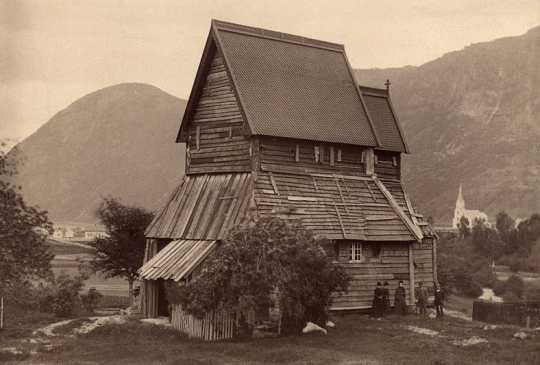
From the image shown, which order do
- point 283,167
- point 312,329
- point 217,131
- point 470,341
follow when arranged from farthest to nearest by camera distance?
1. point 217,131
2. point 283,167
3. point 312,329
4. point 470,341

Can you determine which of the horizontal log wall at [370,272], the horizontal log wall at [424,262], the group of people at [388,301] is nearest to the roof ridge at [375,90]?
the horizontal log wall at [424,262]

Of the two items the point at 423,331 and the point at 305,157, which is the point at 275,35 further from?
the point at 423,331

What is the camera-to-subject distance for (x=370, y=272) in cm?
3691

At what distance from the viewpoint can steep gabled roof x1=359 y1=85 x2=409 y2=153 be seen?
43031 millimetres

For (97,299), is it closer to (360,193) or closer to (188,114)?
(188,114)

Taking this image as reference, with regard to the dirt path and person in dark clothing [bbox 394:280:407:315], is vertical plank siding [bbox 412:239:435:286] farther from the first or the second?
the dirt path

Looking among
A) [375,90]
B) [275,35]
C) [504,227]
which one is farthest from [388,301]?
[504,227]

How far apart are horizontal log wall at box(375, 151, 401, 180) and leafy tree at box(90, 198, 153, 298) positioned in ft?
47.5

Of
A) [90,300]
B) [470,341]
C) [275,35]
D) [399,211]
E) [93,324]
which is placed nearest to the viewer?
[470,341]

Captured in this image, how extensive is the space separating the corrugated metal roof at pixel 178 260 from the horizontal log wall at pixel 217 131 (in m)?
4.42

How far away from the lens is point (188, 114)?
129 ft

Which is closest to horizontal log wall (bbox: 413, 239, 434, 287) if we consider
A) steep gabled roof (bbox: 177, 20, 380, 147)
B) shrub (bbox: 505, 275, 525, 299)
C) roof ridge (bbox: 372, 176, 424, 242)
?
roof ridge (bbox: 372, 176, 424, 242)

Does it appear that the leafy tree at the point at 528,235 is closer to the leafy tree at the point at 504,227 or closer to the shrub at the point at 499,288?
the leafy tree at the point at 504,227

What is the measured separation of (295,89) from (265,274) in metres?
13.4
